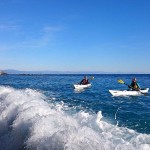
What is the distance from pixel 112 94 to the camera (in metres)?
31.5

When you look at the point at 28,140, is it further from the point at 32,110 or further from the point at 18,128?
the point at 32,110

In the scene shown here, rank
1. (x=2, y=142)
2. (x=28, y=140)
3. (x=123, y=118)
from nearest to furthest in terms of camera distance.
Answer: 1. (x=28, y=140)
2. (x=2, y=142)
3. (x=123, y=118)

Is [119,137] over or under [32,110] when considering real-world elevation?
under

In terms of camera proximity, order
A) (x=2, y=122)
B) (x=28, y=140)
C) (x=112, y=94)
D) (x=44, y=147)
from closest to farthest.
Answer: (x=44, y=147)
(x=28, y=140)
(x=2, y=122)
(x=112, y=94)

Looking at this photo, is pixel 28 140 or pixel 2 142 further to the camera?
pixel 2 142

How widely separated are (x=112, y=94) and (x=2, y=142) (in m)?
22.4

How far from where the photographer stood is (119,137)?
11.7 meters

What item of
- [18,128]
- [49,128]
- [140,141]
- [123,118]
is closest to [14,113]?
[18,128]

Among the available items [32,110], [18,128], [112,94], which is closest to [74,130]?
[18,128]

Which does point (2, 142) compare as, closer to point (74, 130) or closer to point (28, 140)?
point (28, 140)

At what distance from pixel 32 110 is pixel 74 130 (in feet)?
12.1

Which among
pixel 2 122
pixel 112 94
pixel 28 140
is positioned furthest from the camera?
pixel 112 94

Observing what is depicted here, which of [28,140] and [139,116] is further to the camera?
[139,116]

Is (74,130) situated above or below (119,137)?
above
